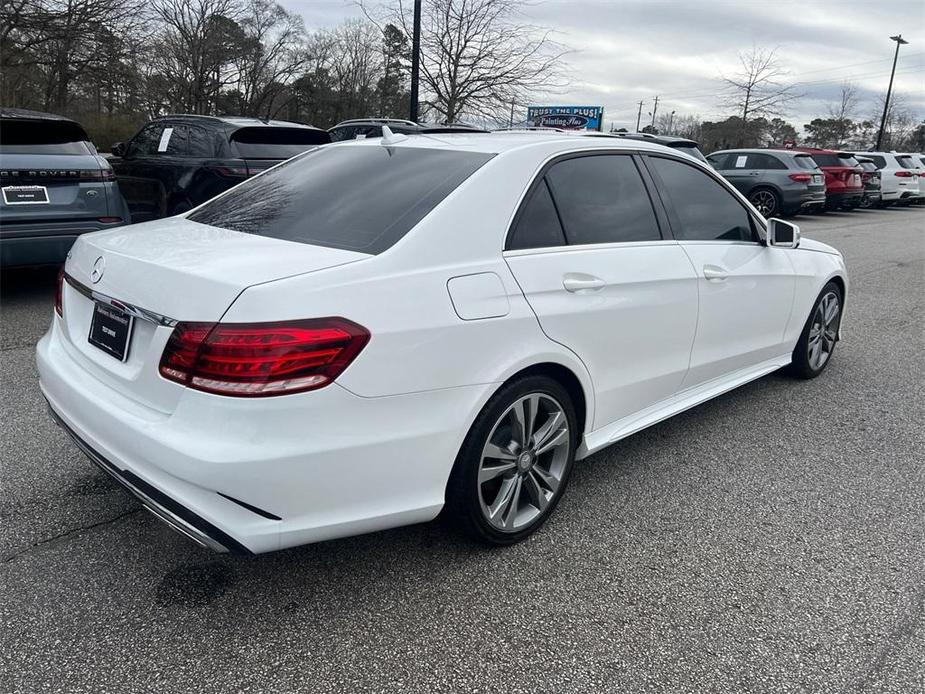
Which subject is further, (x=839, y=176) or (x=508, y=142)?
(x=839, y=176)

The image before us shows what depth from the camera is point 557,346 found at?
9.00ft

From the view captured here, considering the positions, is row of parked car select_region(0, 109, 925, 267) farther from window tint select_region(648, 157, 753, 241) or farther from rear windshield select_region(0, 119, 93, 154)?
window tint select_region(648, 157, 753, 241)

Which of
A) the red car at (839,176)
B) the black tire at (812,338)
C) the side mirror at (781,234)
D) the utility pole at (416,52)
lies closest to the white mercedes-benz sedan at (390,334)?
the side mirror at (781,234)

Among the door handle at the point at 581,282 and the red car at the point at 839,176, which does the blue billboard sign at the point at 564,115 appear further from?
the door handle at the point at 581,282

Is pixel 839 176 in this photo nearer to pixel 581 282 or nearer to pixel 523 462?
pixel 581 282

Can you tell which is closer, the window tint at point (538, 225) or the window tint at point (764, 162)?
the window tint at point (538, 225)

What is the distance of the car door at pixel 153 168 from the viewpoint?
7773mm

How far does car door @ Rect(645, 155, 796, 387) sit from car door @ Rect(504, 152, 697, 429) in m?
0.15

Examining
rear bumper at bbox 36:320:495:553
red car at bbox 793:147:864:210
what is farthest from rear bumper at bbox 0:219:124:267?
red car at bbox 793:147:864:210

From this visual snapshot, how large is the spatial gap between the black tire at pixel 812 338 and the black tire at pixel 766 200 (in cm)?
1280

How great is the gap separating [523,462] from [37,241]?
4716mm

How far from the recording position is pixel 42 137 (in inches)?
230

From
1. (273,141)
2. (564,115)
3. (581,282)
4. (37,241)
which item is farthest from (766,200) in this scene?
(581,282)

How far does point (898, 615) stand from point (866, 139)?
68.9 m
